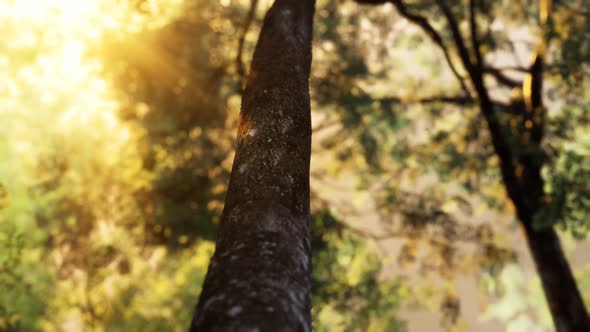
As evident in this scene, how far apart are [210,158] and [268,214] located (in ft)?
39.4

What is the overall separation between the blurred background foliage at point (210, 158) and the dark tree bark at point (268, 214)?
9389mm

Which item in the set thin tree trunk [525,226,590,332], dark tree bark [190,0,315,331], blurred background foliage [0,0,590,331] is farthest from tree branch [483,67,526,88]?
dark tree bark [190,0,315,331]

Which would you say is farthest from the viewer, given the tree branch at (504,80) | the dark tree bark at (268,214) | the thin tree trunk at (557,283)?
the tree branch at (504,80)

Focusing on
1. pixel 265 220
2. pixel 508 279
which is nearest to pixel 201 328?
pixel 265 220

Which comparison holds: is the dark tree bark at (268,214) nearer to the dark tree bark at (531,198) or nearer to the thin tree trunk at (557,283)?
the dark tree bark at (531,198)

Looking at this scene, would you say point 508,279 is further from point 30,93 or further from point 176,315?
point 30,93

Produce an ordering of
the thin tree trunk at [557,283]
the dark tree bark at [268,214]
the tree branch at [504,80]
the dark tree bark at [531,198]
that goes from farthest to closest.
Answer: the tree branch at [504,80]
the dark tree bark at [531,198]
the thin tree trunk at [557,283]
the dark tree bark at [268,214]

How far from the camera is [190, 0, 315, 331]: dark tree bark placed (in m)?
1.77

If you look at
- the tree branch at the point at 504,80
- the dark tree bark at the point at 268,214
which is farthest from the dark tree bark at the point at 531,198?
the dark tree bark at the point at 268,214

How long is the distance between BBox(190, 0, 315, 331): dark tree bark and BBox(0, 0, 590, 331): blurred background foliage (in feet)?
30.8

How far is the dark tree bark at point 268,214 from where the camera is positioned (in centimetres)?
177

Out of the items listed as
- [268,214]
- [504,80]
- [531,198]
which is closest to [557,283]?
[531,198]

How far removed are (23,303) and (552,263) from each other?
14.4 m

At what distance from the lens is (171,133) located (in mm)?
14047
